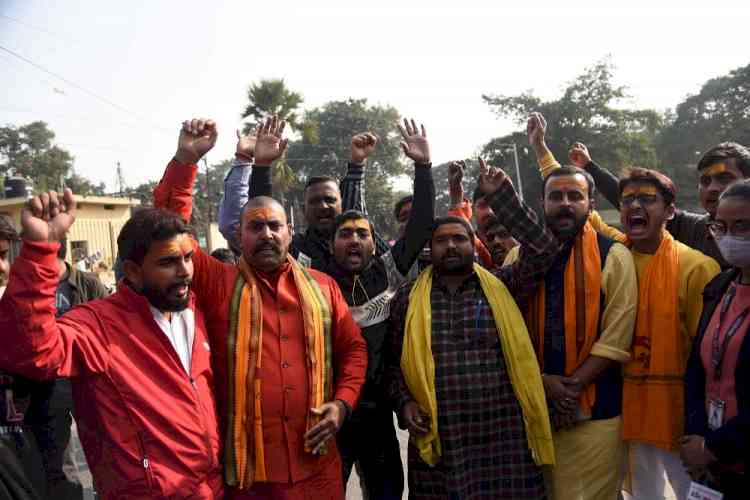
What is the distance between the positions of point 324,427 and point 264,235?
3.18 ft

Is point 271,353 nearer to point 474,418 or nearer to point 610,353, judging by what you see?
point 474,418

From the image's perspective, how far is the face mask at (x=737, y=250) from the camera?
8.13ft

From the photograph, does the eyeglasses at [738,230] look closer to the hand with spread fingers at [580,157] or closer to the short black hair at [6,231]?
the hand with spread fingers at [580,157]

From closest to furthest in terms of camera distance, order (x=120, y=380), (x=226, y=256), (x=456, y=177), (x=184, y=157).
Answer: (x=120, y=380)
(x=184, y=157)
(x=456, y=177)
(x=226, y=256)

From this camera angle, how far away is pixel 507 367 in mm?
2994

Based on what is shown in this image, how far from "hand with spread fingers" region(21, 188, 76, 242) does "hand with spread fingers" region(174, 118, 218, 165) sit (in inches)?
28.4

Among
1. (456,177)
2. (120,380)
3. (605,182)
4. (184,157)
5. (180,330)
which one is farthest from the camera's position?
(605,182)

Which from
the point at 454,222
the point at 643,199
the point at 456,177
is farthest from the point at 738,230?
the point at 456,177

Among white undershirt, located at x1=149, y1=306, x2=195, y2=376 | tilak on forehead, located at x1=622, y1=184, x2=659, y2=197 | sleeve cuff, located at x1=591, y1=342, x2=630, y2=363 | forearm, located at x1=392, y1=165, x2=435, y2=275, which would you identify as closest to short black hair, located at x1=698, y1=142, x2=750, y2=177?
tilak on forehead, located at x1=622, y1=184, x2=659, y2=197

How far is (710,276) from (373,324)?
72.7 inches

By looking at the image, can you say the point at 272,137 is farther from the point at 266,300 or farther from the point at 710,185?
the point at 710,185

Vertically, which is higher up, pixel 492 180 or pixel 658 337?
pixel 492 180

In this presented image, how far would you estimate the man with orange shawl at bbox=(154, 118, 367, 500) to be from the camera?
263 cm

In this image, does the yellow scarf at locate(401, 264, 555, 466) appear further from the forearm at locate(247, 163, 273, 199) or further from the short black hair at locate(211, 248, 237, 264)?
the short black hair at locate(211, 248, 237, 264)
